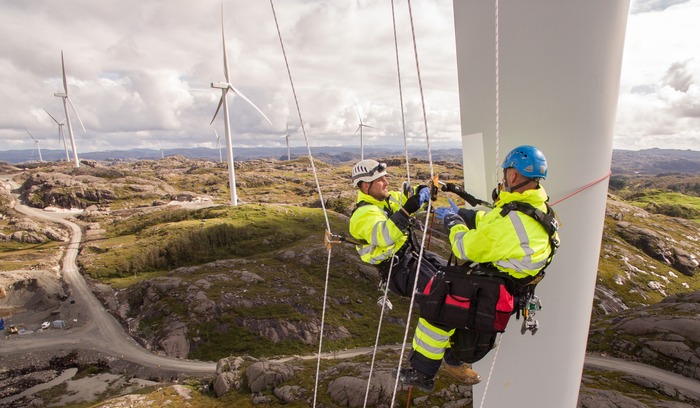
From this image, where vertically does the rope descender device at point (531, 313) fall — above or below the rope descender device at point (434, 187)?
below

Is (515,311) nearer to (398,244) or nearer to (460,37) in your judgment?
(398,244)

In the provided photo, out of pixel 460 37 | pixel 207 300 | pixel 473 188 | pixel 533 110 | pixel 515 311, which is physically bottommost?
pixel 207 300

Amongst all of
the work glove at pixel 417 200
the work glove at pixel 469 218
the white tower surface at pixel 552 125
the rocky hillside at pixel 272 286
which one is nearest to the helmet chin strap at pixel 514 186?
the white tower surface at pixel 552 125

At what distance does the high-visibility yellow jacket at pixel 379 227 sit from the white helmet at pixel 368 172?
54 centimetres

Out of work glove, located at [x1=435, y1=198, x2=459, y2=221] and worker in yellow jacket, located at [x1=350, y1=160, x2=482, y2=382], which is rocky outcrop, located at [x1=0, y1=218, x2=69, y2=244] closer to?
worker in yellow jacket, located at [x1=350, y1=160, x2=482, y2=382]

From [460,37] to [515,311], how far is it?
5.18m

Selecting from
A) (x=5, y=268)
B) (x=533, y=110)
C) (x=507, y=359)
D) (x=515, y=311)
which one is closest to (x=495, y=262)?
(x=515, y=311)

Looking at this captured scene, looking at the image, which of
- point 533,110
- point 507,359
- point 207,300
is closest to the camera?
point 533,110

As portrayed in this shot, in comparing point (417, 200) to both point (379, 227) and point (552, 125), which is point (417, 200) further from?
point (552, 125)

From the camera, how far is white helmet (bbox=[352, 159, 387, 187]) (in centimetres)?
843

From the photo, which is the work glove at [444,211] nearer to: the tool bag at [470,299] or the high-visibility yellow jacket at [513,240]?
the high-visibility yellow jacket at [513,240]

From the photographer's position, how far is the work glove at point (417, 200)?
738cm

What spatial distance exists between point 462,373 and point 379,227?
442 centimetres

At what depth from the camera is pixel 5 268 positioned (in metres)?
87.1
